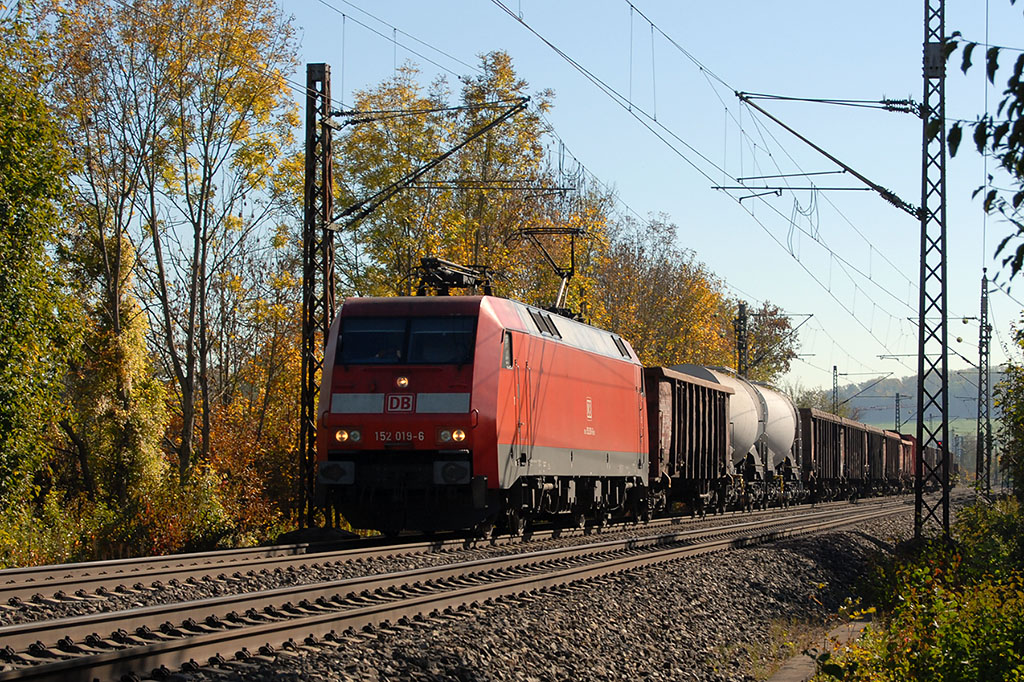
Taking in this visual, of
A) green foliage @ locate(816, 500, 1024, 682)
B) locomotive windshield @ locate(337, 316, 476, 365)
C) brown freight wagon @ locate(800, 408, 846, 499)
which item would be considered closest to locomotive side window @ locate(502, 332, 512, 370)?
locomotive windshield @ locate(337, 316, 476, 365)

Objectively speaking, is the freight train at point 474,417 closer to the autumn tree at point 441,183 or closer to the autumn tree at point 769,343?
the autumn tree at point 441,183

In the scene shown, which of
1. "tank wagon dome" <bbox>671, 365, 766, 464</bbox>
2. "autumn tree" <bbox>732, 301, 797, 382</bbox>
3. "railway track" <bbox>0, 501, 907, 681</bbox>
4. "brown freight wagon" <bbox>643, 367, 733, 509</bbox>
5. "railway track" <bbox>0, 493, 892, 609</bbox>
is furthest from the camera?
"autumn tree" <bbox>732, 301, 797, 382</bbox>

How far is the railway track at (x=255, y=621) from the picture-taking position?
7.06 m

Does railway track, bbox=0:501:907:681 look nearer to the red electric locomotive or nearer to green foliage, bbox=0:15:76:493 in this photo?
the red electric locomotive

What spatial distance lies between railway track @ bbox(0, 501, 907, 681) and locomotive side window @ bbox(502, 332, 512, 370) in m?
3.07

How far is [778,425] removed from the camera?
34938 mm

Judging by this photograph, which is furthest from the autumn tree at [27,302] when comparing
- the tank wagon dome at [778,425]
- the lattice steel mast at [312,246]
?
the tank wagon dome at [778,425]

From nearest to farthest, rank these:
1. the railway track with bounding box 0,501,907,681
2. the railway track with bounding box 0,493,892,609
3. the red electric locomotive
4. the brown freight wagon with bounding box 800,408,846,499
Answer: the railway track with bounding box 0,501,907,681 → the railway track with bounding box 0,493,892,609 → the red electric locomotive → the brown freight wagon with bounding box 800,408,846,499

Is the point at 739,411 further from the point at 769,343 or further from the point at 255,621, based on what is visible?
the point at 769,343

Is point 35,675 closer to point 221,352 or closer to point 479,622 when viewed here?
point 479,622

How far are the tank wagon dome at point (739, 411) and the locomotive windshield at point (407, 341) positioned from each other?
15.4 metres

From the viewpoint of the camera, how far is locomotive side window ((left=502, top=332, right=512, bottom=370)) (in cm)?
1623

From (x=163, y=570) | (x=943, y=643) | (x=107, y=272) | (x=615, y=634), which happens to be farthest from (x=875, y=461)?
(x=163, y=570)

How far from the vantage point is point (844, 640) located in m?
11.6
